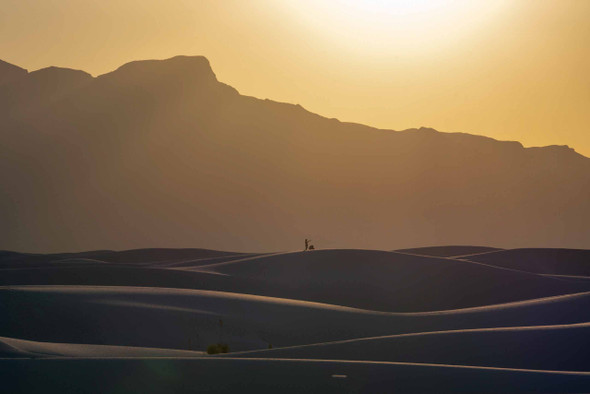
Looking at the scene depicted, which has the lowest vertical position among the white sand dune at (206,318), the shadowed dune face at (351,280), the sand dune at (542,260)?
the white sand dune at (206,318)

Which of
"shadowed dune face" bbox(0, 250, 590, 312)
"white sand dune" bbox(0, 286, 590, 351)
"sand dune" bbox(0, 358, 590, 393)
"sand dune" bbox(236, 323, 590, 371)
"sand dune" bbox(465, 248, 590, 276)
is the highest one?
"sand dune" bbox(465, 248, 590, 276)

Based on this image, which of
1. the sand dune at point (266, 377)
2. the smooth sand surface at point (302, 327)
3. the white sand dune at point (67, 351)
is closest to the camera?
the sand dune at point (266, 377)

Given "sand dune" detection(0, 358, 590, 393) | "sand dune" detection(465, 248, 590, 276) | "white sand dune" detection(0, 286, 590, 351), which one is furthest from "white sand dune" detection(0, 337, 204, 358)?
"sand dune" detection(465, 248, 590, 276)

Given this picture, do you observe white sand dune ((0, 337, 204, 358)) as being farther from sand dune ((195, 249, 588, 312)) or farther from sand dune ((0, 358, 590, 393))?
sand dune ((195, 249, 588, 312))

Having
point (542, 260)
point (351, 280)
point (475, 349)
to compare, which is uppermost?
point (542, 260)

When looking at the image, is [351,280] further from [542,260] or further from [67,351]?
[67,351]

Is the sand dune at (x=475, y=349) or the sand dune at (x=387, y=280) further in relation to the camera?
the sand dune at (x=387, y=280)

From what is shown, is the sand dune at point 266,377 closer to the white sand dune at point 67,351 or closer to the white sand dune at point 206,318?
the white sand dune at point 67,351

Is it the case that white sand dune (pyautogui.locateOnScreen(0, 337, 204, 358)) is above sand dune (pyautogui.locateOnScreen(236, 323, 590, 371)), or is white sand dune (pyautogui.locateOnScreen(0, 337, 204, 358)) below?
below

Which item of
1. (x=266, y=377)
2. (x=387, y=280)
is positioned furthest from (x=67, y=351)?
(x=387, y=280)

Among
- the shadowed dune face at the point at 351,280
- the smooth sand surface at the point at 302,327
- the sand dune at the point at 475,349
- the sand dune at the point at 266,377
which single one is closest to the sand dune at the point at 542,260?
the smooth sand surface at the point at 302,327

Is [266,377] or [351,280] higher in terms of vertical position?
[351,280]

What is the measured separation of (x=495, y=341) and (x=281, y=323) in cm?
955

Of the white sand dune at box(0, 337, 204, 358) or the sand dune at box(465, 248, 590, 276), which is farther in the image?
the sand dune at box(465, 248, 590, 276)
